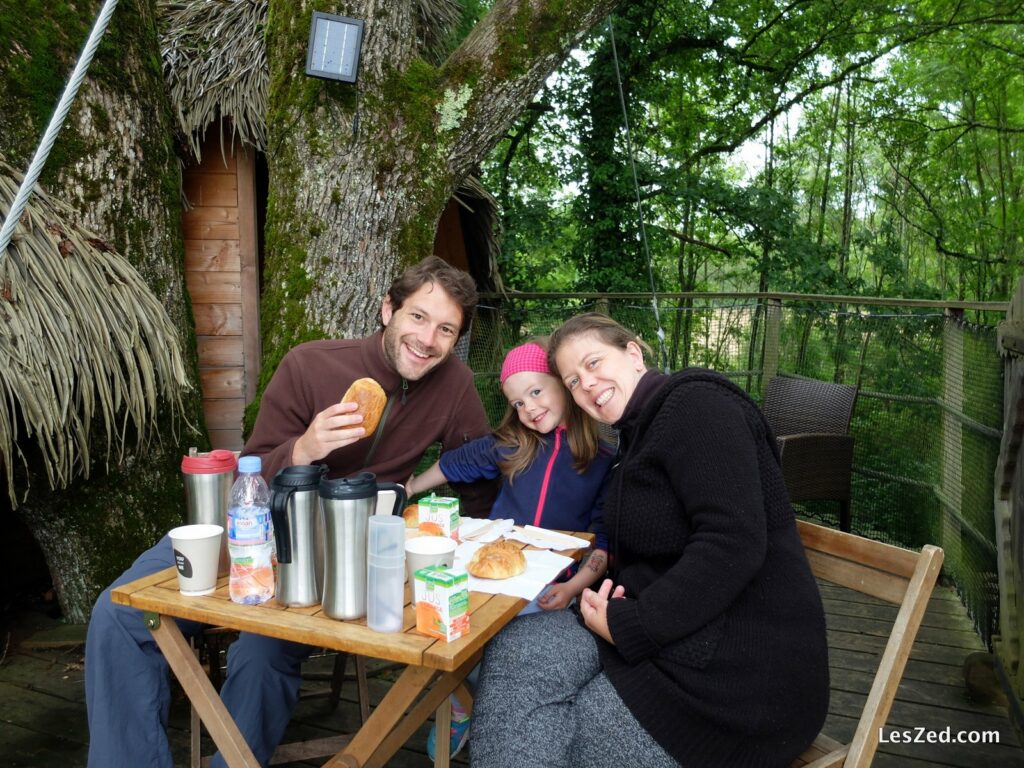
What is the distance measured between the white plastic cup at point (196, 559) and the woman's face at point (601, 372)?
966 millimetres

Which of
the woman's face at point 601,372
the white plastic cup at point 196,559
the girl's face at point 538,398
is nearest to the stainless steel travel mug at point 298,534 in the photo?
the white plastic cup at point 196,559

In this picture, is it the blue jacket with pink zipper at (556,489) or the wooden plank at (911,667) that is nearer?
the blue jacket with pink zipper at (556,489)

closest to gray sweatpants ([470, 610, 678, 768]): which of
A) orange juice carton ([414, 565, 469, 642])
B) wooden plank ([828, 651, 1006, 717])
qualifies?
orange juice carton ([414, 565, 469, 642])

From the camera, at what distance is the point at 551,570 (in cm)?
198

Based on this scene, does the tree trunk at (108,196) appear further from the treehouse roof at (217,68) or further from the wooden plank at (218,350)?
the wooden plank at (218,350)

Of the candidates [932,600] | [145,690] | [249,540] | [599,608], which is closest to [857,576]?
[599,608]

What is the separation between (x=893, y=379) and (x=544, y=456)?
11.7 ft

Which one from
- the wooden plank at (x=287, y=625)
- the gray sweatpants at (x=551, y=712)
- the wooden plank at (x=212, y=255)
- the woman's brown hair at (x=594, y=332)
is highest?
the wooden plank at (x=212, y=255)

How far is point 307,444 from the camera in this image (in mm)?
2113

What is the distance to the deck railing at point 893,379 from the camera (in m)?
3.73

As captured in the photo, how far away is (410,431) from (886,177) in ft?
48.5

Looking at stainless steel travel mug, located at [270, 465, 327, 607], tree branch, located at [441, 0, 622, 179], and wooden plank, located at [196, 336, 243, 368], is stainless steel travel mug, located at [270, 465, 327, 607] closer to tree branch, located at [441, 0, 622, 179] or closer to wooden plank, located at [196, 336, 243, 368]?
tree branch, located at [441, 0, 622, 179]

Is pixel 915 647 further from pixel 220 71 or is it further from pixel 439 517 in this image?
pixel 220 71

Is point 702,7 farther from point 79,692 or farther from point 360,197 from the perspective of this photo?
point 79,692
